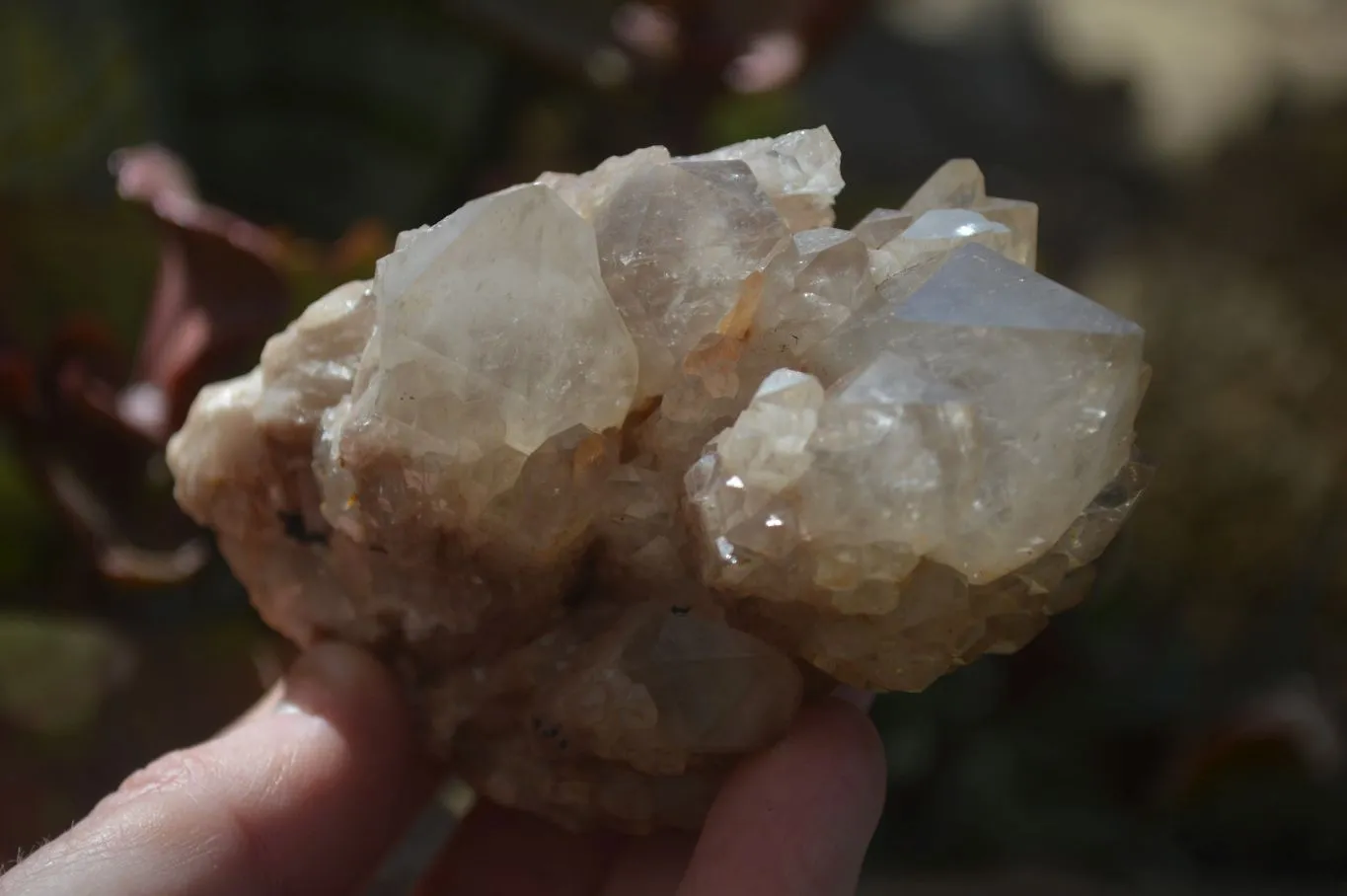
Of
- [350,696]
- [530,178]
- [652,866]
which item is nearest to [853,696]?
[652,866]

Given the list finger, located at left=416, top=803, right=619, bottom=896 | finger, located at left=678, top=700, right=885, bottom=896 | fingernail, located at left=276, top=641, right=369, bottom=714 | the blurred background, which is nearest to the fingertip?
fingernail, located at left=276, top=641, right=369, bottom=714

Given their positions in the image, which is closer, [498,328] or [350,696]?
[498,328]

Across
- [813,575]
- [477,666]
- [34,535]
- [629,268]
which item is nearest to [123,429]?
[34,535]

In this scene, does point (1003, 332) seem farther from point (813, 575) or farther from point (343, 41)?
point (343, 41)

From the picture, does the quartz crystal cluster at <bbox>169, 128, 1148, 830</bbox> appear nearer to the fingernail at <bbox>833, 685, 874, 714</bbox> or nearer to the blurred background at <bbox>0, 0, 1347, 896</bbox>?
the fingernail at <bbox>833, 685, 874, 714</bbox>

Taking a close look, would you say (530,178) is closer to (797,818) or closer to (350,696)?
(350,696)
